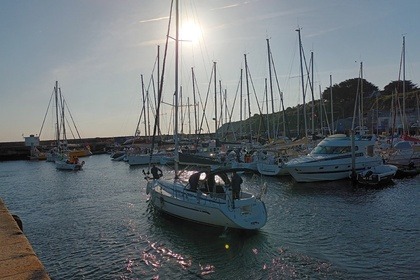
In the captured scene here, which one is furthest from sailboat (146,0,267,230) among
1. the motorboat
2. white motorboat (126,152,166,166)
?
white motorboat (126,152,166,166)

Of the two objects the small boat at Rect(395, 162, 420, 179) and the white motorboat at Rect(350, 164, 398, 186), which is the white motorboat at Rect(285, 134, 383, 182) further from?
the small boat at Rect(395, 162, 420, 179)

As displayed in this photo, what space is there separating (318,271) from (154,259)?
5.92 meters

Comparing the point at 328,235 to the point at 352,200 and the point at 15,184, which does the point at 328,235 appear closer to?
the point at 352,200

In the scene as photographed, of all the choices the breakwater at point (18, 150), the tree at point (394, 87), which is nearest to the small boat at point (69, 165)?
the breakwater at point (18, 150)

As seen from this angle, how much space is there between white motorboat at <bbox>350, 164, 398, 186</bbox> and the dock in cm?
2697

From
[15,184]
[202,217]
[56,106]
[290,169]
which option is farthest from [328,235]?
→ [56,106]

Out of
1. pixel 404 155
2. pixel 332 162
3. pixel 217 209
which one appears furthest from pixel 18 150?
pixel 217 209

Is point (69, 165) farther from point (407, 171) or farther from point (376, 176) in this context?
point (407, 171)

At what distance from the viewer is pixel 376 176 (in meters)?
29.1

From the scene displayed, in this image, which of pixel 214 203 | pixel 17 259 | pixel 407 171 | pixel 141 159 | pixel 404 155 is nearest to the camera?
pixel 17 259

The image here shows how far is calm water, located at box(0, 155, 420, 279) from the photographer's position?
505 inches

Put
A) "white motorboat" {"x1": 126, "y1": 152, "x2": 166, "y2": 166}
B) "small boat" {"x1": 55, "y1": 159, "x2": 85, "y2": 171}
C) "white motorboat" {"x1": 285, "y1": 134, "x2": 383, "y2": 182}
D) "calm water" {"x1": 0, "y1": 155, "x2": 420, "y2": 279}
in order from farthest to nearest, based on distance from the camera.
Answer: "white motorboat" {"x1": 126, "y1": 152, "x2": 166, "y2": 166} → "small boat" {"x1": 55, "y1": 159, "x2": 85, "y2": 171} → "white motorboat" {"x1": 285, "y1": 134, "x2": 383, "y2": 182} → "calm water" {"x1": 0, "y1": 155, "x2": 420, "y2": 279}

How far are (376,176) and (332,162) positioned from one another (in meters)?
3.64

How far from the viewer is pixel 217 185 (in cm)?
1795
